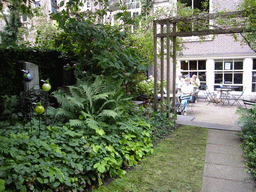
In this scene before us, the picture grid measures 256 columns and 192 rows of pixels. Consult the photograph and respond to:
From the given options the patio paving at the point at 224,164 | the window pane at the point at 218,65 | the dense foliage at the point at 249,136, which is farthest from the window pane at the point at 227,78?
the dense foliage at the point at 249,136

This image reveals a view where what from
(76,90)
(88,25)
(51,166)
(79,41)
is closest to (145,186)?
(51,166)

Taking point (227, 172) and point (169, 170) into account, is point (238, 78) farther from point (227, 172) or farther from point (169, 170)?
point (169, 170)

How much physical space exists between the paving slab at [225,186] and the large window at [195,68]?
11.0m

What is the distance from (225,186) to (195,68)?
37.3 feet

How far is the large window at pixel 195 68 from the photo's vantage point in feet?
43.9

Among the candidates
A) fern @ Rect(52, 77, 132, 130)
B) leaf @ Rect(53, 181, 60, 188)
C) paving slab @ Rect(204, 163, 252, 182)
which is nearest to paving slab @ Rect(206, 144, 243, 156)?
paving slab @ Rect(204, 163, 252, 182)

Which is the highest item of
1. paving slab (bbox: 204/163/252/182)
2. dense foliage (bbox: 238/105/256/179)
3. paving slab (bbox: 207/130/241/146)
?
dense foliage (bbox: 238/105/256/179)

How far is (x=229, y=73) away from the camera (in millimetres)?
12797

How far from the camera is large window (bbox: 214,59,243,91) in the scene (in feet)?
41.2

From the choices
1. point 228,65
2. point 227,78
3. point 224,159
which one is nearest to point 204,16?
point 224,159

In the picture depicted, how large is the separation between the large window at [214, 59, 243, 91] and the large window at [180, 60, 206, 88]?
27.0 inches

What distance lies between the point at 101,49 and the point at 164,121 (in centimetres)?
244

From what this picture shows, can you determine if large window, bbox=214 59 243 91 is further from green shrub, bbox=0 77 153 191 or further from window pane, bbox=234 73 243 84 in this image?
green shrub, bbox=0 77 153 191

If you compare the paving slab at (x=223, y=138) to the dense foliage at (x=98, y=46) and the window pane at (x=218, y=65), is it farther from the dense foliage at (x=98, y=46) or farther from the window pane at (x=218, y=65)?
the window pane at (x=218, y=65)
